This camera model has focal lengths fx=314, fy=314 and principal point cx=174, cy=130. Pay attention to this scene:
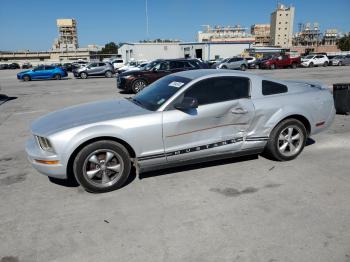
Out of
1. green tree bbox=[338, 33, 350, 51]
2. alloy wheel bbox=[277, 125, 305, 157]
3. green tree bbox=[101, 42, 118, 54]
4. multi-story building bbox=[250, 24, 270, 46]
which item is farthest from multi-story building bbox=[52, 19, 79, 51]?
alloy wheel bbox=[277, 125, 305, 157]

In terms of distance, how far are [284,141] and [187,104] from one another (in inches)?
74.9

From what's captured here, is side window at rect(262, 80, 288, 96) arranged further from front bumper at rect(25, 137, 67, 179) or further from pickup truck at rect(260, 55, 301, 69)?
pickup truck at rect(260, 55, 301, 69)

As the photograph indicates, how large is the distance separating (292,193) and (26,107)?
10.7 metres

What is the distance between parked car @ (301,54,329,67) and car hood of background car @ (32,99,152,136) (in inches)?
1480

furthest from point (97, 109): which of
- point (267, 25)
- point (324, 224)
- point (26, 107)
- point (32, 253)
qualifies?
point (267, 25)

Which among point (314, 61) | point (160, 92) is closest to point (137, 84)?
point (160, 92)

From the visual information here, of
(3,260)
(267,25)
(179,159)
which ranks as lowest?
(3,260)

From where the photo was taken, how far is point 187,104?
4.20 metres

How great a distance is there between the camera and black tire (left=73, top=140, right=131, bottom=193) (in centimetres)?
399

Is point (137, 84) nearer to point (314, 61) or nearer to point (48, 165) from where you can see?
point (48, 165)

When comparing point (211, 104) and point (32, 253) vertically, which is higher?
point (211, 104)

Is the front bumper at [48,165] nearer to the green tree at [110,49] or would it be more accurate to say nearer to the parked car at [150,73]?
the parked car at [150,73]

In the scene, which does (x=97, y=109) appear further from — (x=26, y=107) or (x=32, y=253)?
(x=26, y=107)

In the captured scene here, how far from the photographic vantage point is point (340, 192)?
402 cm
